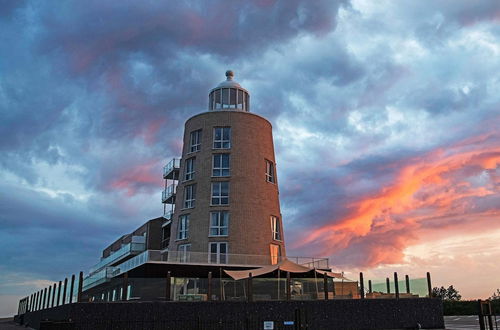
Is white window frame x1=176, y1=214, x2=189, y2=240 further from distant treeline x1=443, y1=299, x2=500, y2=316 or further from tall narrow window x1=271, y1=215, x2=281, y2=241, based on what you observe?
distant treeline x1=443, y1=299, x2=500, y2=316

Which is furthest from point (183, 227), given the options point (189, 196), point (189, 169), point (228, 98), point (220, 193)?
point (228, 98)

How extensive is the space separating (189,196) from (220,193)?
3.07m

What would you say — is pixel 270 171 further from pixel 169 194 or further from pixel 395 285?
pixel 395 285

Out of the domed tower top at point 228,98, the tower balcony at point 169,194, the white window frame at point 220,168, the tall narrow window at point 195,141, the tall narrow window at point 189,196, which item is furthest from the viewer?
the tower balcony at point 169,194

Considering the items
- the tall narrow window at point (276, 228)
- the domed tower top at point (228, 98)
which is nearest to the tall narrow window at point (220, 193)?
the tall narrow window at point (276, 228)

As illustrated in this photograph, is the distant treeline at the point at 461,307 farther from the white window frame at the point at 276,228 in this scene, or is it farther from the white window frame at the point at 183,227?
the white window frame at the point at 183,227

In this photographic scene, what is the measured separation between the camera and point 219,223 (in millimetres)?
41438

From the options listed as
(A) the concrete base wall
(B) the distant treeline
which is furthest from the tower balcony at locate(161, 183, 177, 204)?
(B) the distant treeline

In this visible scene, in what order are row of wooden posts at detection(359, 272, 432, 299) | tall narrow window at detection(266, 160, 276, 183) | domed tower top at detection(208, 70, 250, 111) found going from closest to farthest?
row of wooden posts at detection(359, 272, 432, 299) → tall narrow window at detection(266, 160, 276, 183) → domed tower top at detection(208, 70, 250, 111)

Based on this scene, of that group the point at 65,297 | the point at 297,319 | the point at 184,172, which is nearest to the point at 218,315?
the point at 297,319

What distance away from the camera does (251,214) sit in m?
41.8

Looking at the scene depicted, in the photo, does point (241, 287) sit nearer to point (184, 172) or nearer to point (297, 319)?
point (297, 319)

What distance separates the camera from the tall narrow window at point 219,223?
41156 millimetres

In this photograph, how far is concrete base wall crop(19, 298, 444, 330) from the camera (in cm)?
2634
